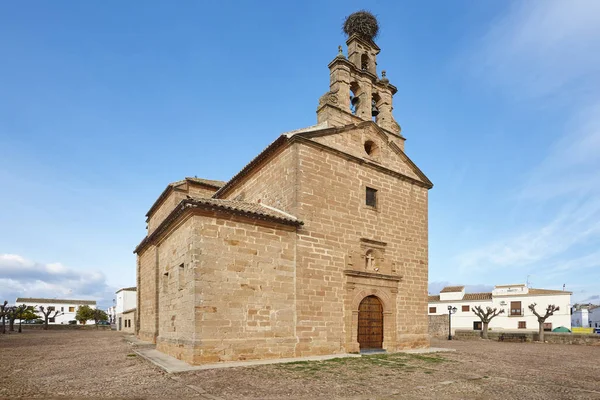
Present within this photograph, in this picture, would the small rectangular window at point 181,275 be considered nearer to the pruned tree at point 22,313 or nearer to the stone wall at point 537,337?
the stone wall at point 537,337

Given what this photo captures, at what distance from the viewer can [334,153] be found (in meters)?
12.7

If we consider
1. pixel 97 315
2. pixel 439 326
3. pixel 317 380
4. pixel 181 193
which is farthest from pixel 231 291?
pixel 97 315

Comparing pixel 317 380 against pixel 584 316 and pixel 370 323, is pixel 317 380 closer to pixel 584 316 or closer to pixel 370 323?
pixel 370 323

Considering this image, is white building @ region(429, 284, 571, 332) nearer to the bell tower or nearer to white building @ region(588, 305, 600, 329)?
white building @ region(588, 305, 600, 329)

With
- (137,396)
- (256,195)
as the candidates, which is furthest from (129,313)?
(137,396)

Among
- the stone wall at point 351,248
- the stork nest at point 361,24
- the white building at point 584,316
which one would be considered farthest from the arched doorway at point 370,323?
the white building at point 584,316

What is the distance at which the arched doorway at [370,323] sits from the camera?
1273 cm

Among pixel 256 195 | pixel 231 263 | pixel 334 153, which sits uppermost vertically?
pixel 334 153

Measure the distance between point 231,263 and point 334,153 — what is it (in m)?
4.95

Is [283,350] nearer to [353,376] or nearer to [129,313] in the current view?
[353,376]

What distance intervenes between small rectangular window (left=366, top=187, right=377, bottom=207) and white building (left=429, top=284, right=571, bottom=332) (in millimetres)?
31893

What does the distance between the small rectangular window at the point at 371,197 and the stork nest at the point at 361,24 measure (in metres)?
6.18

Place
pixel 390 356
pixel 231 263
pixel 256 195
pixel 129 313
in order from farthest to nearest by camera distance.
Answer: pixel 129 313
pixel 256 195
pixel 390 356
pixel 231 263

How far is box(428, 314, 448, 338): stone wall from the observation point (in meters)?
28.9
